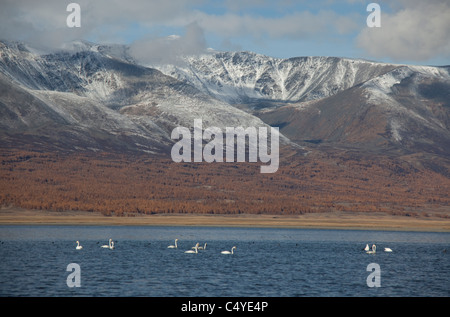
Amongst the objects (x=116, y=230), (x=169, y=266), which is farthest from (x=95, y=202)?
(x=169, y=266)

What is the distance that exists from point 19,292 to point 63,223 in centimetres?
9996

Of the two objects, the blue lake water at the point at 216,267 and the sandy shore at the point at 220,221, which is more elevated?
the sandy shore at the point at 220,221

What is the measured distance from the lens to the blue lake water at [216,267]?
57312 millimetres

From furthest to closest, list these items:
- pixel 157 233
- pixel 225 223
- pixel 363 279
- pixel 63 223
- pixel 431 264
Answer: pixel 225 223 < pixel 63 223 < pixel 157 233 < pixel 431 264 < pixel 363 279

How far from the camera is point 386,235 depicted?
141 meters

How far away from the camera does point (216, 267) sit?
7412 cm

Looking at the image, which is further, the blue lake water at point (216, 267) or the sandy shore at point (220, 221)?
the sandy shore at point (220, 221)

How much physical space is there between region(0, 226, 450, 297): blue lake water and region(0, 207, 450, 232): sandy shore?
117 feet

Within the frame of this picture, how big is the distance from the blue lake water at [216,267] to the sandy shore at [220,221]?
35.6m

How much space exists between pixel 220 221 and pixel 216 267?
95.1 metres

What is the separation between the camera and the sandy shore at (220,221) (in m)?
157
